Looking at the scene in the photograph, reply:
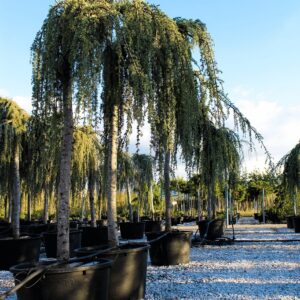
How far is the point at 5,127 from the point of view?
318 inches

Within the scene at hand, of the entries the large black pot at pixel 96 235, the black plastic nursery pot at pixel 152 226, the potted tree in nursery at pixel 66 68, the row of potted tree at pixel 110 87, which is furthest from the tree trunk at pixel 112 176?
the black plastic nursery pot at pixel 152 226

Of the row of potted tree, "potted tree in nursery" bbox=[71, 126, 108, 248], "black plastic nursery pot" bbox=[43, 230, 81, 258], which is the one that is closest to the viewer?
the row of potted tree

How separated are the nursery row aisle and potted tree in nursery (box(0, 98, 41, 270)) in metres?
2.23

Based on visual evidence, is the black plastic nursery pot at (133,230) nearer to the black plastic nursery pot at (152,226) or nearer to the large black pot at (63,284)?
the black plastic nursery pot at (152,226)

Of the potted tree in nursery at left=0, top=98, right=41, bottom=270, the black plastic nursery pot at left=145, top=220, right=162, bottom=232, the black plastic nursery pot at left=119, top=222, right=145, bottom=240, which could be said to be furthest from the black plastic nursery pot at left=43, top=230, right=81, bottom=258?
the black plastic nursery pot at left=145, top=220, right=162, bottom=232

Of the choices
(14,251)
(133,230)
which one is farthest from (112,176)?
(133,230)

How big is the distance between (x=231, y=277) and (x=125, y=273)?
211cm

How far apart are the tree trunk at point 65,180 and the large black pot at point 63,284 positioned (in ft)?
2.73

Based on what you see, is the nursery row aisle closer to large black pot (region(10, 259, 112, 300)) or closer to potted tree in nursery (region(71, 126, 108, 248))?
large black pot (region(10, 259, 112, 300))

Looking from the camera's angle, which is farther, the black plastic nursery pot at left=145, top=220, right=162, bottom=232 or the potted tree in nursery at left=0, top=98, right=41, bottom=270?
the black plastic nursery pot at left=145, top=220, right=162, bottom=232

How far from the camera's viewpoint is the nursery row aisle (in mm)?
5031

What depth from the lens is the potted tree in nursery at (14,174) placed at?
24.6 feet

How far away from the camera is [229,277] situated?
6109mm

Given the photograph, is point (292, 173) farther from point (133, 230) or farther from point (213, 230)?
point (133, 230)
